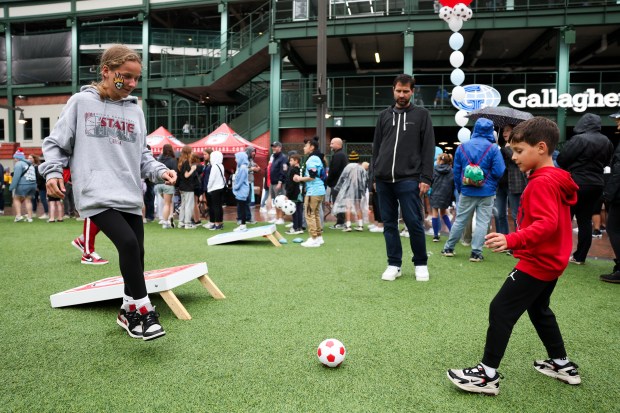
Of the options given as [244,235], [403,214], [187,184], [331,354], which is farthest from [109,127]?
[187,184]

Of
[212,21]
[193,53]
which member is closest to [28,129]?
[193,53]

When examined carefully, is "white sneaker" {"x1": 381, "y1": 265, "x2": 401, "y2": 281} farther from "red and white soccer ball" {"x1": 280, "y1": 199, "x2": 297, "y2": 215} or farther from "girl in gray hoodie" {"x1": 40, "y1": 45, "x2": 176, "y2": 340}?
"red and white soccer ball" {"x1": 280, "y1": 199, "x2": 297, "y2": 215}

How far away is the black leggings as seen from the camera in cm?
283

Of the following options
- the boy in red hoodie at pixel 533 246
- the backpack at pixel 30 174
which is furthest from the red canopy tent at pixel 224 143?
the boy in red hoodie at pixel 533 246

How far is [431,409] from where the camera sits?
2.14 m

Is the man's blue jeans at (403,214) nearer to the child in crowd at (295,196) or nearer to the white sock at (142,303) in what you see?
the white sock at (142,303)

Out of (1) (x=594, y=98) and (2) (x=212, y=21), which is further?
(2) (x=212, y=21)

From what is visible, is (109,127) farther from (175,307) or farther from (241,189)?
→ (241,189)

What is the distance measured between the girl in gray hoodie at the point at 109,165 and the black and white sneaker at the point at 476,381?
1.76 metres

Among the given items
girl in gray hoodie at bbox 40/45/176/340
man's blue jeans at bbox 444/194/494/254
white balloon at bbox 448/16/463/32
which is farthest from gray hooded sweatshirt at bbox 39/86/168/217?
white balloon at bbox 448/16/463/32

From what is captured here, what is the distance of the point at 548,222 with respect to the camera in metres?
2.22

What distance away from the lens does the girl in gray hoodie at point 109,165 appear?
9.28 feet

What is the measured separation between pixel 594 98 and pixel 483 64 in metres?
7.12

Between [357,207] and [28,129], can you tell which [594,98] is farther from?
[28,129]
